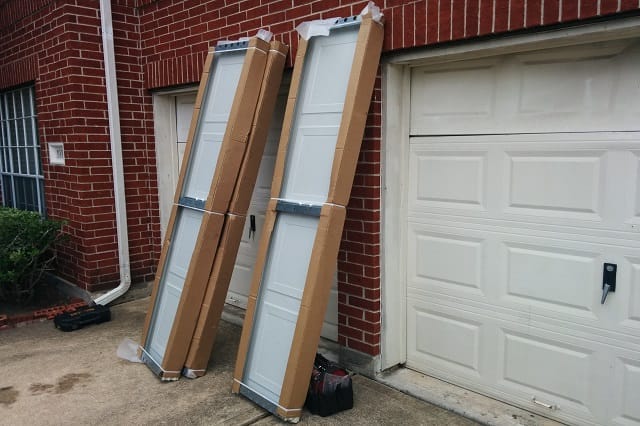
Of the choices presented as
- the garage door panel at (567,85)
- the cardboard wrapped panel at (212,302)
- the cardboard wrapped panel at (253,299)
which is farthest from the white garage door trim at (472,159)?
the cardboard wrapped panel at (212,302)

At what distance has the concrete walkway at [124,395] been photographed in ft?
10.3

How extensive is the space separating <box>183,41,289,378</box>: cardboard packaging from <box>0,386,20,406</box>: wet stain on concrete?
113 centimetres

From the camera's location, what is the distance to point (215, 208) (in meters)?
3.68

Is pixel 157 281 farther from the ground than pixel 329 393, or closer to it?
farther from the ground

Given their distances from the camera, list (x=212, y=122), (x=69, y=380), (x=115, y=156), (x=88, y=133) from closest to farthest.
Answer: (x=69, y=380) < (x=212, y=122) < (x=88, y=133) < (x=115, y=156)

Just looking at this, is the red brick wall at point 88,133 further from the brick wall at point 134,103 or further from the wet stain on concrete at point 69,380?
the wet stain on concrete at point 69,380

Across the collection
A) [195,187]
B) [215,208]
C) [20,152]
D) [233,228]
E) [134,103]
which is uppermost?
[134,103]

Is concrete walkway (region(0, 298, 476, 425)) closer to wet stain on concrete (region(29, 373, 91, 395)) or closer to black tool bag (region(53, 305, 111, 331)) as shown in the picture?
wet stain on concrete (region(29, 373, 91, 395))

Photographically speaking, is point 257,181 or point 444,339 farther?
point 257,181

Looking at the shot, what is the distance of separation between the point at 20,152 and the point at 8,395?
415cm

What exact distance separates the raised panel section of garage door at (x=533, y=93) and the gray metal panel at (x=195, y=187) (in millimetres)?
1466

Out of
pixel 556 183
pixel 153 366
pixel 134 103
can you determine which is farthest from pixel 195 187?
pixel 556 183

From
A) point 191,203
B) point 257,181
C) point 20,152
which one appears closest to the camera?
point 191,203

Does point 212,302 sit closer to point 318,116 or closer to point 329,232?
point 329,232
